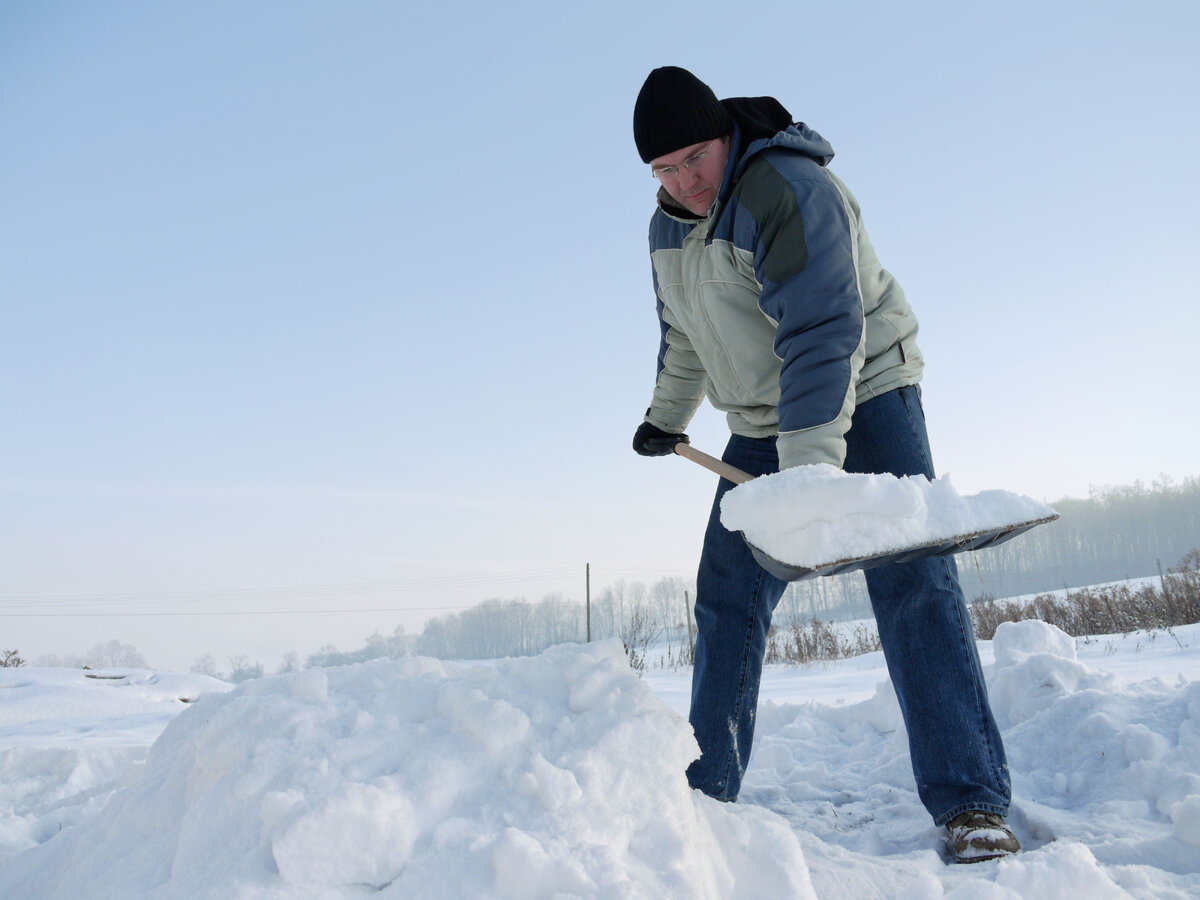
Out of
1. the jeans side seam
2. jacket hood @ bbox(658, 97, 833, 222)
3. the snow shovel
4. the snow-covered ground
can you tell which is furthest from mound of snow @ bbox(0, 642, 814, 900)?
jacket hood @ bbox(658, 97, 833, 222)

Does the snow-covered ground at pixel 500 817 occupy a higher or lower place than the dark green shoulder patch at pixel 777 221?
lower

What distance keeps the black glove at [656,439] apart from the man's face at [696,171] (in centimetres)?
80

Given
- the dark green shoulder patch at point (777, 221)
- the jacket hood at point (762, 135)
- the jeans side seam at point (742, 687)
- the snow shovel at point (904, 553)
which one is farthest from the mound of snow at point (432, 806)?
the jacket hood at point (762, 135)

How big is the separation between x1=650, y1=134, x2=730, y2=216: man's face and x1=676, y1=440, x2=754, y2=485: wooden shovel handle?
0.68m

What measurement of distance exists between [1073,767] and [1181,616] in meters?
→ 11.6

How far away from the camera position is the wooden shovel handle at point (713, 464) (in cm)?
197

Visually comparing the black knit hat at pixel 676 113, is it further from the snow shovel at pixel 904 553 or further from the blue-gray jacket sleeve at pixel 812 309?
the snow shovel at pixel 904 553

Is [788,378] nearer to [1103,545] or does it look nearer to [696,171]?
[696,171]

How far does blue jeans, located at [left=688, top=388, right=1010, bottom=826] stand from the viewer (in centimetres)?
172

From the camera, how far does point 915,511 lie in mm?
1384

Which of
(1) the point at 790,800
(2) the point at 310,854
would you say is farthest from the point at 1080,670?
(2) the point at 310,854

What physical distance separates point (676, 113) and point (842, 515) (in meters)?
1.07

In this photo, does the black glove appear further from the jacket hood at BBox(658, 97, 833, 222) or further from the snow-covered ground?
the snow-covered ground

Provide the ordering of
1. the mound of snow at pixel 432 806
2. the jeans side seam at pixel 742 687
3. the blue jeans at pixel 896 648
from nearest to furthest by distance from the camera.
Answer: the mound of snow at pixel 432 806, the blue jeans at pixel 896 648, the jeans side seam at pixel 742 687
